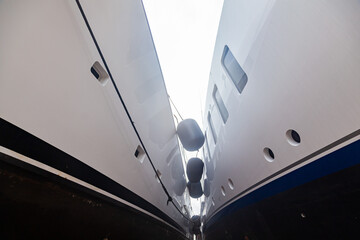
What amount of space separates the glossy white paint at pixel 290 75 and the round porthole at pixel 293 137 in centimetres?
3

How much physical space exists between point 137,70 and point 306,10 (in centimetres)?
119

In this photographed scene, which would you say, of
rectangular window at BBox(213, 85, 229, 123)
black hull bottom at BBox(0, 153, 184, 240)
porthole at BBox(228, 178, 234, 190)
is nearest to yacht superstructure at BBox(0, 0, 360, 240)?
black hull bottom at BBox(0, 153, 184, 240)

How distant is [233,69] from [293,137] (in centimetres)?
85

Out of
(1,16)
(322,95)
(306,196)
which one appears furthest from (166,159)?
(1,16)

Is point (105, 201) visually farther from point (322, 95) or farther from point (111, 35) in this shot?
point (322, 95)

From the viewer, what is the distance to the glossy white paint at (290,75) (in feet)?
2.28

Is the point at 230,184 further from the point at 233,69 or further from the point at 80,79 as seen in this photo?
the point at 80,79

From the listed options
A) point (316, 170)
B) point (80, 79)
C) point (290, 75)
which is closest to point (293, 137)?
point (316, 170)

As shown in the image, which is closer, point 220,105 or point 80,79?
point 80,79

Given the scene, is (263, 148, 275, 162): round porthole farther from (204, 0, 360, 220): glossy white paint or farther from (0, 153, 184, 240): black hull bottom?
(0, 153, 184, 240): black hull bottom

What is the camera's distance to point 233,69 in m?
1.61

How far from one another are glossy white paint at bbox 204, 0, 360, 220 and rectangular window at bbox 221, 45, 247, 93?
0.06 metres

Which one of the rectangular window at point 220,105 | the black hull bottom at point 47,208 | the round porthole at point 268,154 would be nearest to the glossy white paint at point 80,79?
the black hull bottom at point 47,208

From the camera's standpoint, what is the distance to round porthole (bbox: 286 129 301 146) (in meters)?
1.01
